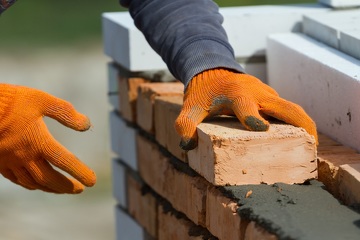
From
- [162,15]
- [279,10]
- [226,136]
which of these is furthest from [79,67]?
[226,136]

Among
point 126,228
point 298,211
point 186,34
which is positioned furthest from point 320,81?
point 126,228

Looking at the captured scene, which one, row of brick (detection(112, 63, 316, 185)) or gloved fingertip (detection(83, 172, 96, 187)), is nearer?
row of brick (detection(112, 63, 316, 185))

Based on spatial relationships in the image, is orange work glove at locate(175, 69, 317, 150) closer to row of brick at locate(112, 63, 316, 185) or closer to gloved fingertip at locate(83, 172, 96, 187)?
row of brick at locate(112, 63, 316, 185)

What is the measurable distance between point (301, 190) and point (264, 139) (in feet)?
0.60

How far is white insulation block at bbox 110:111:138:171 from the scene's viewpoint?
15.7 ft

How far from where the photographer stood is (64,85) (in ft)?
31.6

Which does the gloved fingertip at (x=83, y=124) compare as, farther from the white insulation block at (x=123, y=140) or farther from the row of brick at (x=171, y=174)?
the white insulation block at (x=123, y=140)

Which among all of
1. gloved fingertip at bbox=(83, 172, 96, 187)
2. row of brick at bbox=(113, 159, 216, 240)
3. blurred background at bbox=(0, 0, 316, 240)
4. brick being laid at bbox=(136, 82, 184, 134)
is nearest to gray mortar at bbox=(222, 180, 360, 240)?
row of brick at bbox=(113, 159, 216, 240)

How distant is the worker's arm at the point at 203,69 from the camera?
3.45 m

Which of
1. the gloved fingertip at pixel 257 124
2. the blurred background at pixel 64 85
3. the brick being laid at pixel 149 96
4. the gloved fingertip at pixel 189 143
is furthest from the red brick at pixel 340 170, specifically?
the blurred background at pixel 64 85

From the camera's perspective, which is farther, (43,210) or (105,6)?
(105,6)

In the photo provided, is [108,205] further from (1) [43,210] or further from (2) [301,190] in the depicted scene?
(2) [301,190]

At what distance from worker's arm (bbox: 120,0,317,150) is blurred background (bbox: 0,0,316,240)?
10.4ft

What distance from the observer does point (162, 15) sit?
12.9 feet
